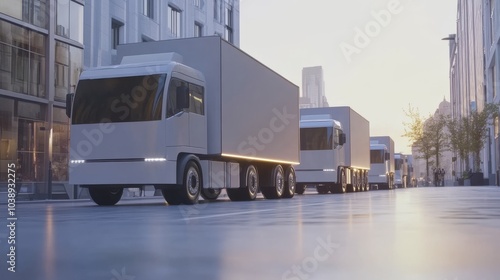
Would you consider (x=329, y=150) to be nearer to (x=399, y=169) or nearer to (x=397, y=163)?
(x=397, y=163)

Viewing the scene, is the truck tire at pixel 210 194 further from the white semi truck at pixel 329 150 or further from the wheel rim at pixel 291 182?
the white semi truck at pixel 329 150

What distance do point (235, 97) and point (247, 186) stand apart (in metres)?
2.71

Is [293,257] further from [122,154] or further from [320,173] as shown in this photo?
[320,173]

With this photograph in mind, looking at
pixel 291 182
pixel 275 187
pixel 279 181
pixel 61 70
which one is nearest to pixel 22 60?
pixel 61 70

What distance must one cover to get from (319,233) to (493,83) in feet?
174

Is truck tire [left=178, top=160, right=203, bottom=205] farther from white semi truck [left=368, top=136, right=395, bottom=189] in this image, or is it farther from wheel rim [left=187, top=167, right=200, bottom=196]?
white semi truck [left=368, top=136, right=395, bottom=189]

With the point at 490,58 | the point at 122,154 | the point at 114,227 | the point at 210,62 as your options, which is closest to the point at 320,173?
the point at 210,62

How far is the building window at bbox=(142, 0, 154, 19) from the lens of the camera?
37491 mm

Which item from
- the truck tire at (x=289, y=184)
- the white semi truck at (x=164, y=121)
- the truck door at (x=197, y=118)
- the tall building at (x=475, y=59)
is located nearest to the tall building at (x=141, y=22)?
the truck tire at (x=289, y=184)

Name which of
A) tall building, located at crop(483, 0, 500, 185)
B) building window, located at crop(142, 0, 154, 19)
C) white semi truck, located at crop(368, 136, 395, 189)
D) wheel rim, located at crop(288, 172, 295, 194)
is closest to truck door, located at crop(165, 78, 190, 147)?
wheel rim, located at crop(288, 172, 295, 194)

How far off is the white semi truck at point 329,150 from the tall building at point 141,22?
1002cm

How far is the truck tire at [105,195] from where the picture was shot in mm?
16172

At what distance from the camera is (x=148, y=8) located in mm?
38156

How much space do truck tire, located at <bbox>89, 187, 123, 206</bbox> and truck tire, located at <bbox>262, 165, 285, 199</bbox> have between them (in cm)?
528
